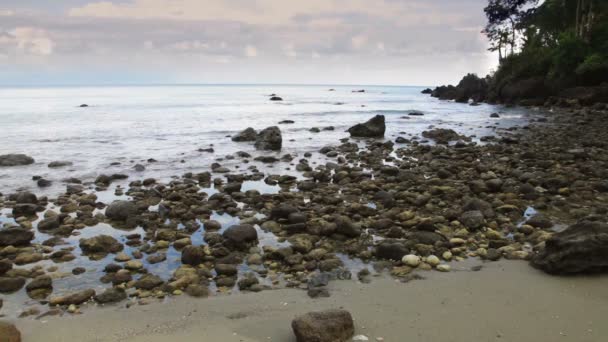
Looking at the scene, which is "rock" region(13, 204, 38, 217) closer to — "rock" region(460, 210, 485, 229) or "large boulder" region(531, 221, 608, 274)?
"rock" region(460, 210, 485, 229)

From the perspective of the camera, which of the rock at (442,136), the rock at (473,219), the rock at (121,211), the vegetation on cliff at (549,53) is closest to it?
the rock at (473,219)

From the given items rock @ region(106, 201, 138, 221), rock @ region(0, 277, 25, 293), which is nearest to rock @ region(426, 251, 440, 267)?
rock @ region(0, 277, 25, 293)

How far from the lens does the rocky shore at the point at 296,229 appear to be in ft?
19.2

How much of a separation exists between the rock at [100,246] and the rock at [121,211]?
4.83 feet

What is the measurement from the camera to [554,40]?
53688mm

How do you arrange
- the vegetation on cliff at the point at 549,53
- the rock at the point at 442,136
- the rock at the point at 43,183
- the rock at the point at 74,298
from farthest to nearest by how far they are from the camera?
1. the vegetation on cliff at the point at 549,53
2. the rock at the point at 442,136
3. the rock at the point at 43,183
4. the rock at the point at 74,298

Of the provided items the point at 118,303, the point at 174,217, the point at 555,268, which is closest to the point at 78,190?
the point at 174,217

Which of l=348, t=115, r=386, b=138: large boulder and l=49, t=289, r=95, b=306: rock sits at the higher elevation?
l=348, t=115, r=386, b=138: large boulder

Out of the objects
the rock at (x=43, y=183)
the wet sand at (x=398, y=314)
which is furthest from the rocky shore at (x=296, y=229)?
the rock at (x=43, y=183)

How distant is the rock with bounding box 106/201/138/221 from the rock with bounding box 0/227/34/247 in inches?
59.8

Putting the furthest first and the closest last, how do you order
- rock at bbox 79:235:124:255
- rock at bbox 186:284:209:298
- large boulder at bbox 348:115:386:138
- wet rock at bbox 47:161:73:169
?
large boulder at bbox 348:115:386:138, wet rock at bbox 47:161:73:169, rock at bbox 79:235:124:255, rock at bbox 186:284:209:298

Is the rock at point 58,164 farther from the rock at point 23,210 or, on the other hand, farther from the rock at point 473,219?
the rock at point 473,219

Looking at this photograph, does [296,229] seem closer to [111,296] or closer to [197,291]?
[197,291]

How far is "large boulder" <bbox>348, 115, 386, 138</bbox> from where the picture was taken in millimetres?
24219
